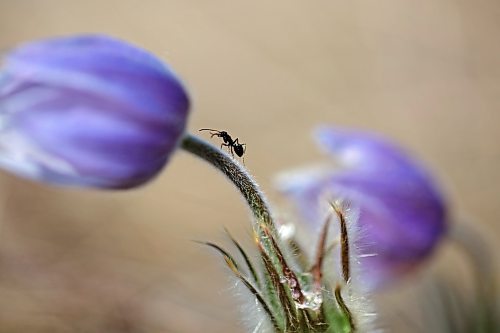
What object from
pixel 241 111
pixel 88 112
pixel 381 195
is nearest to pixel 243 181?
pixel 88 112

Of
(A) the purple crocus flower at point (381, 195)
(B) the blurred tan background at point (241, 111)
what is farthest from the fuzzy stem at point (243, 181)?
(B) the blurred tan background at point (241, 111)

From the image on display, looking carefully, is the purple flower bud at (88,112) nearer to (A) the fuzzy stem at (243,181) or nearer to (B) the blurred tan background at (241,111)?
(A) the fuzzy stem at (243,181)

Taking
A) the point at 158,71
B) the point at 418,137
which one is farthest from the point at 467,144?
the point at 158,71

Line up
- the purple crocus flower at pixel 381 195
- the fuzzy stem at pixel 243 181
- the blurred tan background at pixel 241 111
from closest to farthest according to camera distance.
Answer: the fuzzy stem at pixel 243 181, the purple crocus flower at pixel 381 195, the blurred tan background at pixel 241 111

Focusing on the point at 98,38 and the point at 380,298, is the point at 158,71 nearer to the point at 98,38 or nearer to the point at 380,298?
the point at 98,38

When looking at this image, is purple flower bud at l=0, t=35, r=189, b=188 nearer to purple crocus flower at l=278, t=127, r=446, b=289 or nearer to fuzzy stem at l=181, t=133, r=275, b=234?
fuzzy stem at l=181, t=133, r=275, b=234

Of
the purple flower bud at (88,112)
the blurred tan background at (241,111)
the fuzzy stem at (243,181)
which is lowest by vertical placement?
the fuzzy stem at (243,181)

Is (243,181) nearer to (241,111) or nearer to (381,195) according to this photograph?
(381,195)
